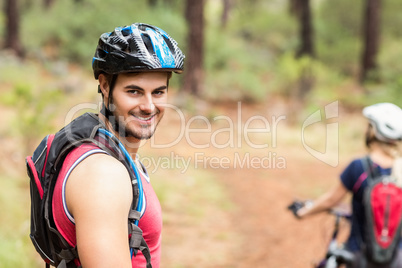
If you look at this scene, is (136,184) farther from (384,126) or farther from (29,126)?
(29,126)

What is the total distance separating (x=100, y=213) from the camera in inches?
65.0

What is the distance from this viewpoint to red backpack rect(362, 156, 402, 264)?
10.9 feet

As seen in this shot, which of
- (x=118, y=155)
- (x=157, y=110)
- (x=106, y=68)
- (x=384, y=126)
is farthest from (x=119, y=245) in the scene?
(x=384, y=126)

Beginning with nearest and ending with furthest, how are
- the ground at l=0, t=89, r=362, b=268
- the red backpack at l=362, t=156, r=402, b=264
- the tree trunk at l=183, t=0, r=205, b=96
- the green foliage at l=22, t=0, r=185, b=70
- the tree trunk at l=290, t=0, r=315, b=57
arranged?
the red backpack at l=362, t=156, r=402, b=264, the ground at l=0, t=89, r=362, b=268, the tree trunk at l=183, t=0, r=205, b=96, the green foliage at l=22, t=0, r=185, b=70, the tree trunk at l=290, t=0, r=315, b=57

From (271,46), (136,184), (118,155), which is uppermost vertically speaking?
(271,46)

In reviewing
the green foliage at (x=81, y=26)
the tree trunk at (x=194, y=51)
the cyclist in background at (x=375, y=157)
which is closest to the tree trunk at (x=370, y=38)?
the green foliage at (x=81, y=26)

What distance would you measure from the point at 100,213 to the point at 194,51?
13.4 m

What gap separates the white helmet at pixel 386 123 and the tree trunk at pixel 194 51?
452 inches

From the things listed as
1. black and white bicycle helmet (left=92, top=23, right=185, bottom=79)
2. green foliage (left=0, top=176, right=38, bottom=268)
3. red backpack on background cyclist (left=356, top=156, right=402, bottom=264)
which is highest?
black and white bicycle helmet (left=92, top=23, right=185, bottom=79)

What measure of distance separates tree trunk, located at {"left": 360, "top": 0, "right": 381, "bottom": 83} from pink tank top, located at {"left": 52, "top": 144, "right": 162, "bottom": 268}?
18896 mm

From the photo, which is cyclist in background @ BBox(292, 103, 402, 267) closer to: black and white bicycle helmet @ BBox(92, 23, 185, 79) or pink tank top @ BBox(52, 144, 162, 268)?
black and white bicycle helmet @ BBox(92, 23, 185, 79)

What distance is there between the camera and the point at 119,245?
1688mm

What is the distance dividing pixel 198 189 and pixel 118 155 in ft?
21.2

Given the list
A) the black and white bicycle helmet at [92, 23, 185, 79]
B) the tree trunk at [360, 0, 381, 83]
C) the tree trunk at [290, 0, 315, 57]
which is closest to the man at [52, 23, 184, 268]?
the black and white bicycle helmet at [92, 23, 185, 79]
